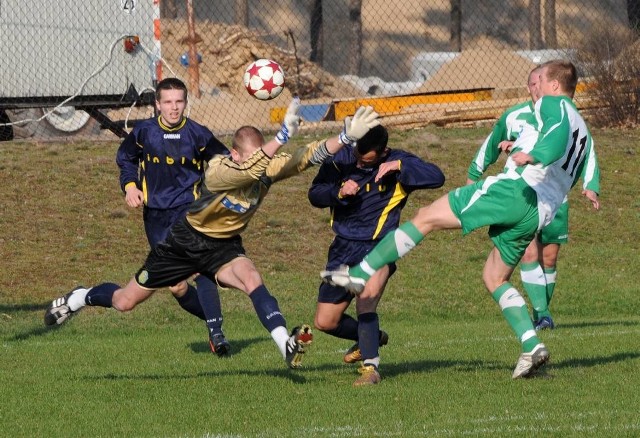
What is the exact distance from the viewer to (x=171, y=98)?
9805 millimetres

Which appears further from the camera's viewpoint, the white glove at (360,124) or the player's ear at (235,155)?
the player's ear at (235,155)

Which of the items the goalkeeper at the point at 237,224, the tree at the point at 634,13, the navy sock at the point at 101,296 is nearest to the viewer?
the goalkeeper at the point at 237,224

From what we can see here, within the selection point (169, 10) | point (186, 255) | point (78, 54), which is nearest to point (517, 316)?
point (186, 255)

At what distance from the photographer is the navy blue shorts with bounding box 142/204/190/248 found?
1013 cm

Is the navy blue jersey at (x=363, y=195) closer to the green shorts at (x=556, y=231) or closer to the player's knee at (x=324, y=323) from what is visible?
the player's knee at (x=324, y=323)

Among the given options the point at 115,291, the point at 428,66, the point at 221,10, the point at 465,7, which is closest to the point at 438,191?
the point at 115,291

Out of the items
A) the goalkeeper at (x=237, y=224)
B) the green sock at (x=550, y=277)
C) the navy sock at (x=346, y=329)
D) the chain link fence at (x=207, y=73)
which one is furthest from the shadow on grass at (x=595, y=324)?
the chain link fence at (x=207, y=73)

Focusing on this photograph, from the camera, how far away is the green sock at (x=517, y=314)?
7828 millimetres

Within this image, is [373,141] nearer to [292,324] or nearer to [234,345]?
[234,345]

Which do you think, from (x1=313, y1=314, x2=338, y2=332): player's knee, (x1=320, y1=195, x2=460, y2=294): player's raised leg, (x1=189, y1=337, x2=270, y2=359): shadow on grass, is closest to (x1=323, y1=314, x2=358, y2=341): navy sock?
(x1=313, y1=314, x2=338, y2=332): player's knee

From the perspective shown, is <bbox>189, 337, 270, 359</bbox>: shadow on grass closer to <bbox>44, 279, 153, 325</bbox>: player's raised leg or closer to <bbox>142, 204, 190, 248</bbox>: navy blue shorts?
<bbox>142, 204, 190, 248</bbox>: navy blue shorts

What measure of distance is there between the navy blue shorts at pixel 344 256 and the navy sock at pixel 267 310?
49 centimetres

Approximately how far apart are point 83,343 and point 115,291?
250 cm

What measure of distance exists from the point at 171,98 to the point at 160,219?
1044 mm
